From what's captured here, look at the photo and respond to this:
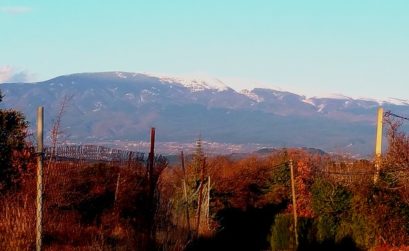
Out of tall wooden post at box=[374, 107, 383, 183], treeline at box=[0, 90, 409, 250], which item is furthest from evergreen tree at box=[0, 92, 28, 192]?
tall wooden post at box=[374, 107, 383, 183]

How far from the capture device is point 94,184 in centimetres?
2203

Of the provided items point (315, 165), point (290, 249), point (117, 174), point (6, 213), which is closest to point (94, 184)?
point (117, 174)

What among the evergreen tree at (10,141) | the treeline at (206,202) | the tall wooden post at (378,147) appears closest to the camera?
the treeline at (206,202)

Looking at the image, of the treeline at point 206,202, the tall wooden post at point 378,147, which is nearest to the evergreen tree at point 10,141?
the treeline at point 206,202

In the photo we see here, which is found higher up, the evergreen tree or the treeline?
the evergreen tree

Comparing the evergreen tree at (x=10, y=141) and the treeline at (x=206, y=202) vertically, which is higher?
the evergreen tree at (x=10, y=141)

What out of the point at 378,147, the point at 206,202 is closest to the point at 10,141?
the point at 206,202

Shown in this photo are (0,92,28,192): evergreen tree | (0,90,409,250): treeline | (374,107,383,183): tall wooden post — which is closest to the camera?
(0,90,409,250): treeline

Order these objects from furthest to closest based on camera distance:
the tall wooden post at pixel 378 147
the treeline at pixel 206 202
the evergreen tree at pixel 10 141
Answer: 1. the tall wooden post at pixel 378 147
2. the evergreen tree at pixel 10 141
3. the treeline at pixel 206 202

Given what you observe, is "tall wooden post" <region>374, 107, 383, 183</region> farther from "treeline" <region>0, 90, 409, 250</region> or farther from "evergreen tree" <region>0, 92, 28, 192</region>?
"evergreen tree" <region>0, 92, 28, 192</region>

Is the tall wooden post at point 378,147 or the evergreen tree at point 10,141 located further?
the tall wooden post at point 378,147

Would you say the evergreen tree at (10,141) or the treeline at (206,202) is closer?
the treeline at (206,202)

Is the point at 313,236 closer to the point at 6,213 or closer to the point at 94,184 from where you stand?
the point at 94,184

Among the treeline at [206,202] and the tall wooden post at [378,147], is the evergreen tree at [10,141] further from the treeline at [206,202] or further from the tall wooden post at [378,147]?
the tall wooden post at [378,147]
